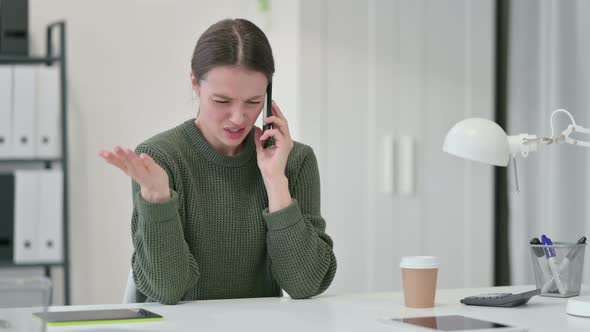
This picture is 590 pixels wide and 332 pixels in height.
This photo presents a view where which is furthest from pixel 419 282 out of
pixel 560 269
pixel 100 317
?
pixel 100 317

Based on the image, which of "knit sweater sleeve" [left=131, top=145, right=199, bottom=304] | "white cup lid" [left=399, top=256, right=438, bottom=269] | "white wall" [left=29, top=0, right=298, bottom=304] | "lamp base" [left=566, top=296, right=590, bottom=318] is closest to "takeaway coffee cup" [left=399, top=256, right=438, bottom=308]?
"white cup lid" [left=399, top=256, right=438, bottom=269]

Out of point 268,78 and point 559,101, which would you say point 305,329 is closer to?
point 268,78

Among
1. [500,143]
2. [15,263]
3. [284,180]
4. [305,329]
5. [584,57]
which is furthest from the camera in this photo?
[15,263]

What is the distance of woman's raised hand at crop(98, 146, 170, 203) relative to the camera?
5.21ft

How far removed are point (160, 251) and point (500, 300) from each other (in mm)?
711

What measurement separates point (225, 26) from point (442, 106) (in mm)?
1642

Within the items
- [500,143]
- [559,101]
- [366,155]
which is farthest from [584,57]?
[500,143]

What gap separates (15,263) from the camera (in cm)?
329

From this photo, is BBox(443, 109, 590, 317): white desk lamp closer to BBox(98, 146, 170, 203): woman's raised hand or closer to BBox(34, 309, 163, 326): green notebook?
BBox(98, 146, 170, 203): woman's raised hand

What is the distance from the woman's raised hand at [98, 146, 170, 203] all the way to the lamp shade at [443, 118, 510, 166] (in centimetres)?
61

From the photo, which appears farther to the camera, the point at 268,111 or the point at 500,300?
the point at 268,111

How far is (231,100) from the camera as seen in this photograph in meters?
1.88

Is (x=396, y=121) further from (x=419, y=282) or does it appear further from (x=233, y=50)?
(x=419, y=282)

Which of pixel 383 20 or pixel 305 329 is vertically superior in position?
pixel 383 20
